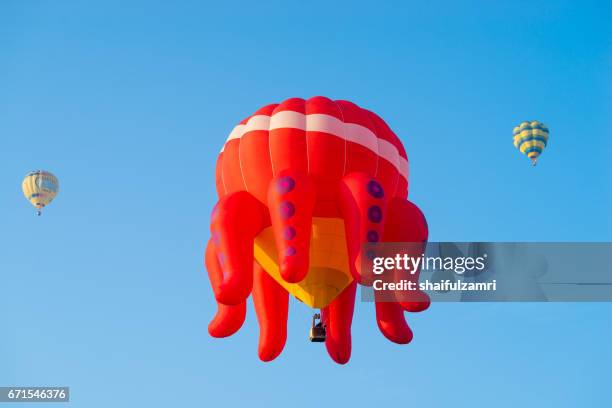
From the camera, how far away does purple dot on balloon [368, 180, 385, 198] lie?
1991cm

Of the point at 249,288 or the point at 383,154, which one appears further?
the point at 383,154

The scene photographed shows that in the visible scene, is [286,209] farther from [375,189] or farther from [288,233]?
[375,189]

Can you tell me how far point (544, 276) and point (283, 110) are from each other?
568 centimetres

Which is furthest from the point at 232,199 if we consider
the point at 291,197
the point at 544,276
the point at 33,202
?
the point at 33,202

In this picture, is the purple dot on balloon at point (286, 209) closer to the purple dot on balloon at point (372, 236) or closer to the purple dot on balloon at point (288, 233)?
the purple dot on balloon at point (288, 233)

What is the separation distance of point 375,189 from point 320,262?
1.69 metres

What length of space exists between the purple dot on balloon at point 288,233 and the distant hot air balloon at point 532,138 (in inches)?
613

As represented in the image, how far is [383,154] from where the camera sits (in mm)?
21188

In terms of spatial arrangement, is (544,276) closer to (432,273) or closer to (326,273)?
(432,273)

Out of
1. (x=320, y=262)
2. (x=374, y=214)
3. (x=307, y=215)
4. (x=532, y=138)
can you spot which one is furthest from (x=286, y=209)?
(x=532, y=138)

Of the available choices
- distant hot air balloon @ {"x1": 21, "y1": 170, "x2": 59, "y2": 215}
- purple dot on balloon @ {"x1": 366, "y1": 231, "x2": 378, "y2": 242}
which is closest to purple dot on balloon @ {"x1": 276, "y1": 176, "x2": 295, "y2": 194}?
purple dot on balloon @ {"x1": 366, "y1": 231, "x2": 378, "y2": 242}

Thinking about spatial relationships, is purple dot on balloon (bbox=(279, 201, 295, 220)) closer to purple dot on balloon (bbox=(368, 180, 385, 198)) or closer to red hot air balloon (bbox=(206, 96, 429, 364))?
red hot air balloon (bbox=(206, 96, 429, 364))

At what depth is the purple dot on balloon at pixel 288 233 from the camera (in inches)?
768

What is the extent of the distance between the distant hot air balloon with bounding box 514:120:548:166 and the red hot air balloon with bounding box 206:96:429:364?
41.7 feet
